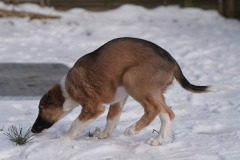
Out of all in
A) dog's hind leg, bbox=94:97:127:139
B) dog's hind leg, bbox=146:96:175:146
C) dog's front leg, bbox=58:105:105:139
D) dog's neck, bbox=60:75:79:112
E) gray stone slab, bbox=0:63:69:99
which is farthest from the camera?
gray stone slab, bbox=0:63:69:99

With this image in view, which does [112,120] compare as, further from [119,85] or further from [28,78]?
[28,78]

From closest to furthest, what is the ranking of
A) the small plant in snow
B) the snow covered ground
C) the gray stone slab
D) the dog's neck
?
1. the snow covered ground
2. the small plant in snow
3. the dog's neck
4. the gray stone slab

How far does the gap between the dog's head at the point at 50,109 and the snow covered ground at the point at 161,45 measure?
117 mm

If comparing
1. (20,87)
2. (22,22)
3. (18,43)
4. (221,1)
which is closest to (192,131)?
(20,87)

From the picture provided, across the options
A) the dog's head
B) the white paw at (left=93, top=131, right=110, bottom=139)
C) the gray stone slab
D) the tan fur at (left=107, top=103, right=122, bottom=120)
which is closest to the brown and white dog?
the dog's head

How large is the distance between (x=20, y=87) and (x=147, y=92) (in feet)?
9.46

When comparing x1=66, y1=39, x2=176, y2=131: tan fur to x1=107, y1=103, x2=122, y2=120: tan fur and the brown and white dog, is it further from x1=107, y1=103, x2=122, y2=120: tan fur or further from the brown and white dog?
x1=107, y1=103, x2=122, y2=120: tan fur

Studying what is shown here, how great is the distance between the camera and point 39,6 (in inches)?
490

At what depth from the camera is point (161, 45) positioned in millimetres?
9672

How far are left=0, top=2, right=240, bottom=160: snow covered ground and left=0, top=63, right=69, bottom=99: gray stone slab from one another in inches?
12.8

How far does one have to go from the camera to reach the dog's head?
4.28 m

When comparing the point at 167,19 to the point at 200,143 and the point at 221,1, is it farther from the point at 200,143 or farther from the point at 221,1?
the point at 200,143

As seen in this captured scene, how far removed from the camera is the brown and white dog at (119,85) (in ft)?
12.9

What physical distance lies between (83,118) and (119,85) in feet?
1.60
